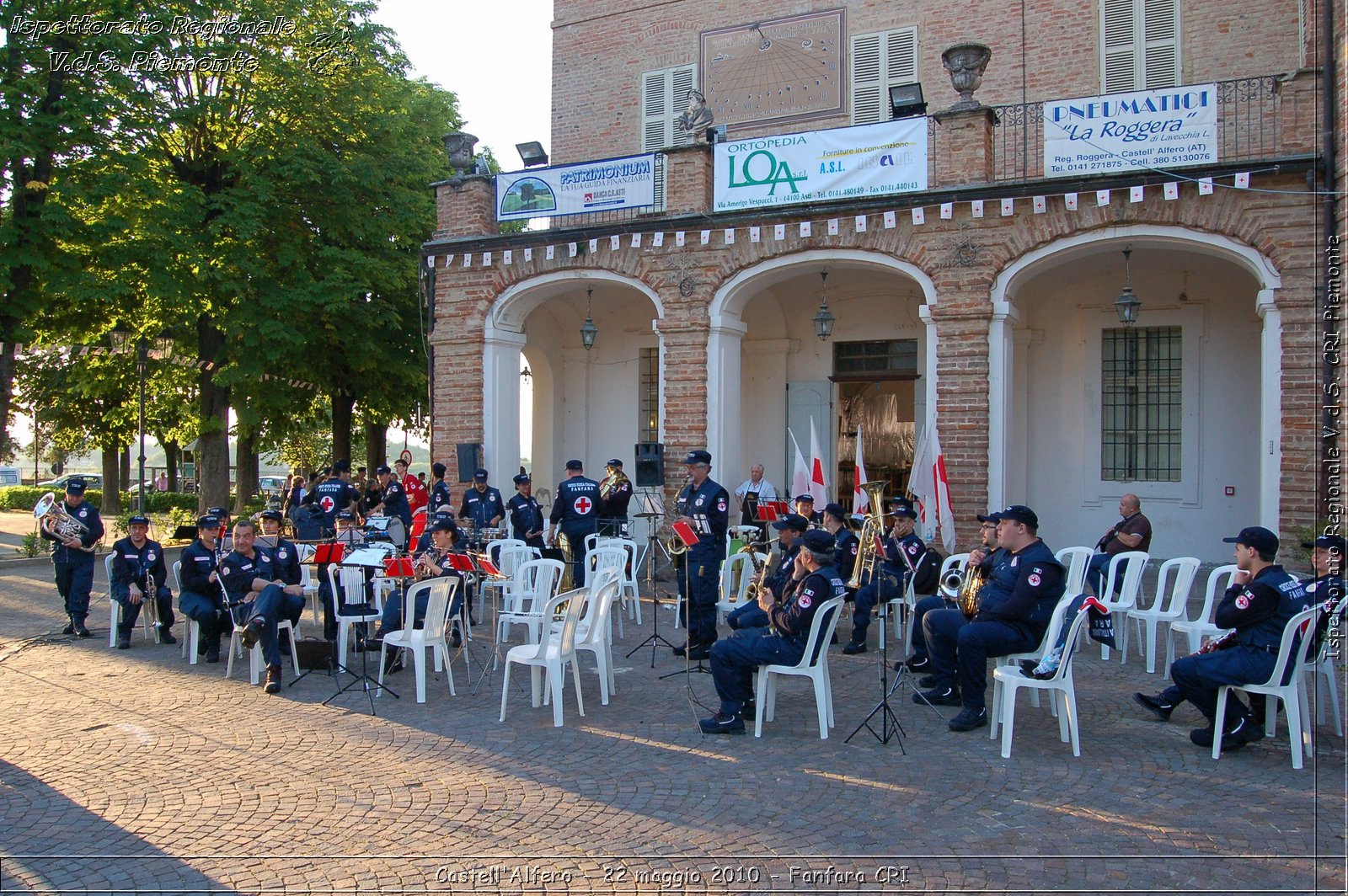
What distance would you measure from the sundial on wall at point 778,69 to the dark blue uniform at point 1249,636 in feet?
38.8

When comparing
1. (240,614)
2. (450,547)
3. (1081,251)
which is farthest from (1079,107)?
(240,614)

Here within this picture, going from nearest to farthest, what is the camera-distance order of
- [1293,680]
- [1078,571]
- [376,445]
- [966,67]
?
[1293,680] < [1078,571] < [966,67] < [376,445]

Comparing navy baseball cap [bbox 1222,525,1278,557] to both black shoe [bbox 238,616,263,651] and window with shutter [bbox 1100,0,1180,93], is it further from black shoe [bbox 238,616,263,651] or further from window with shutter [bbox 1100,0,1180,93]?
window with shutter [bbox 1100,0,1180,93]

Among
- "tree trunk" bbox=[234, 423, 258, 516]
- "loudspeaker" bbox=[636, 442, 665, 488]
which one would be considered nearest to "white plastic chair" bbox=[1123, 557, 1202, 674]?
"loudspeaker" bbox=[636, 442, 665, 488]

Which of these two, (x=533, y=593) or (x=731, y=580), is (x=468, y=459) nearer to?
(x=533, y=593)

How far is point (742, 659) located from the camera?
6773 millimetres

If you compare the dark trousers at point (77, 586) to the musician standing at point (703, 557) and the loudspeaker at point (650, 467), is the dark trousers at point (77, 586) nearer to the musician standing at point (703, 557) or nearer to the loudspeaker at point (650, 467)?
the musician standing at point (703, 557)

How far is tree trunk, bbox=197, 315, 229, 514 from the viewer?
20500 millimetres

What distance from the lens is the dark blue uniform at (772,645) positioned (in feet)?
21.8

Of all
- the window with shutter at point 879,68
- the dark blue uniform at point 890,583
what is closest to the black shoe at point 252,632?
the dark blue uniform at point 890,583

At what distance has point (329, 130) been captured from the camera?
19.2m

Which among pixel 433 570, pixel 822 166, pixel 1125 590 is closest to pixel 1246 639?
pixel 1125 590

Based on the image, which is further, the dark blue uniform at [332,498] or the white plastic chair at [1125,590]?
the dark blue uniform at [332,498]

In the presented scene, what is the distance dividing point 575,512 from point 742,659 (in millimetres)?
5613
